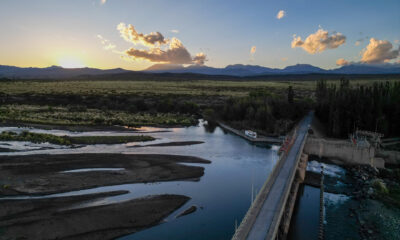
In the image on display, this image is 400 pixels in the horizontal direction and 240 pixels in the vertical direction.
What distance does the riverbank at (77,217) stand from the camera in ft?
86.3

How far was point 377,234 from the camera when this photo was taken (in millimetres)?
29906

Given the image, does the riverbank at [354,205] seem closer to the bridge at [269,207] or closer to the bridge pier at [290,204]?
the bridge pier at [290,204]

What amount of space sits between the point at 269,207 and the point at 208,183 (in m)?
14.1

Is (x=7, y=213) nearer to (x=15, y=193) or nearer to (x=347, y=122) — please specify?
(x=15, y=193)

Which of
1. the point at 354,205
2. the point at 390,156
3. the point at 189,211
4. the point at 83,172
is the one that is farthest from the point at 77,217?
the point at 390,156

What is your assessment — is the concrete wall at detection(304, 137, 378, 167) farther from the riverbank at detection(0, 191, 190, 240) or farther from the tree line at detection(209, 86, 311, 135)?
the riverbank at detection(0, 191, 190, 240)

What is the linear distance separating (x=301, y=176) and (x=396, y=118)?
41.1m

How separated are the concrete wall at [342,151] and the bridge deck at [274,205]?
16.0 metres

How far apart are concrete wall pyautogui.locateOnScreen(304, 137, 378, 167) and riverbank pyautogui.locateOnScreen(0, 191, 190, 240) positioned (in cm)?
3758

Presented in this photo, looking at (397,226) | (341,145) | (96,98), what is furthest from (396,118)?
(96,98)

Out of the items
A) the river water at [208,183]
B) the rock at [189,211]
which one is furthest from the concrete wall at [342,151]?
the rock at [189,211]

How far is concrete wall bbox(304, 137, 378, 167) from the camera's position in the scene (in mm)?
55531

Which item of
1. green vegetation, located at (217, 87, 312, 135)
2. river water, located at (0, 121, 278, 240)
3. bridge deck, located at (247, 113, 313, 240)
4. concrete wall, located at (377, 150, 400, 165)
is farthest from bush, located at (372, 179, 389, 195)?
green vegetation, located at (217, 87, 312, 135)

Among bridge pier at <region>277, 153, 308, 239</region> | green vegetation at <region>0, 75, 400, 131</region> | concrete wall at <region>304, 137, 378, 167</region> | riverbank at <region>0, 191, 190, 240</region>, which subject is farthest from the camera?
green vegetation at <region>0, 75, 400, 131</region>
